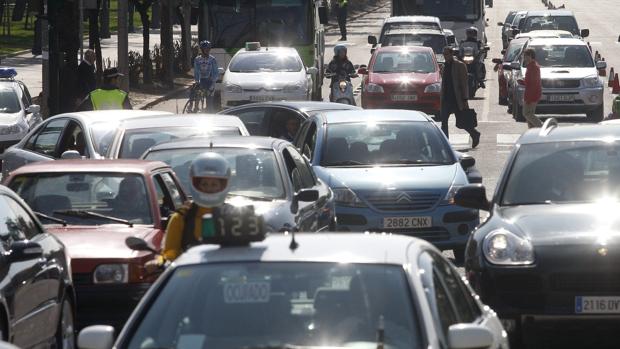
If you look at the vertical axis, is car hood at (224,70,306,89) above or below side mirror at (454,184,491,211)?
below

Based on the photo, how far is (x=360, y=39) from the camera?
239 ft

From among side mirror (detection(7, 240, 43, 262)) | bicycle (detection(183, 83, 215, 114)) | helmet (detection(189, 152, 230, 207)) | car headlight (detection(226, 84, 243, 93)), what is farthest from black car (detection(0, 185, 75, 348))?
bicycle (detection(183, 83, 215, 114))

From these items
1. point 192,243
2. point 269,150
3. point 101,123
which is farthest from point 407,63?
point 192,243

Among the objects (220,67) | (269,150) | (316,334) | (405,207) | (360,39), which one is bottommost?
(360,39)

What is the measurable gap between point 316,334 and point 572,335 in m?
4.84

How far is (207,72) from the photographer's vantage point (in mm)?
35500

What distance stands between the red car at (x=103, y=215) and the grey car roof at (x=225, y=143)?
109 cm

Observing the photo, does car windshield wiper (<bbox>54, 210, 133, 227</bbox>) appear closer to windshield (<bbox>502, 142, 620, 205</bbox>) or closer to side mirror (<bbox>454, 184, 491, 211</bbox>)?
side mirror (<bbox>454, 184, 491, 211</bbox>)

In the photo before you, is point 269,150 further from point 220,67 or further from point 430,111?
point 220,67

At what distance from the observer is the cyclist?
35406 millimetres

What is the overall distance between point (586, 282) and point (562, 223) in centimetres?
57

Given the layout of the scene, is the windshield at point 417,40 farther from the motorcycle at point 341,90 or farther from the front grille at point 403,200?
the front grille at point 403,200

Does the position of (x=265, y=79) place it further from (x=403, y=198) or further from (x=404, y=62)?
(x=403, y=198)

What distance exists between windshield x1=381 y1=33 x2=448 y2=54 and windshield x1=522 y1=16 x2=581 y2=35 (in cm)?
1209
